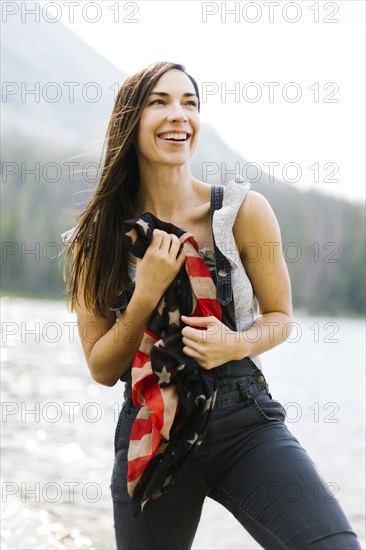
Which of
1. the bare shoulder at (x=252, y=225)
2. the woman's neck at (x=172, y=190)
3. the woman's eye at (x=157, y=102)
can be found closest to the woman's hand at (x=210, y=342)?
the bare shoulder at (x=252, y=225)

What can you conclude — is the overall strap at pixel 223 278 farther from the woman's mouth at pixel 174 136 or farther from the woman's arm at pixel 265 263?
the woman's mouth at pixel 174 136

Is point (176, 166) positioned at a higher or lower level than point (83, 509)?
higher

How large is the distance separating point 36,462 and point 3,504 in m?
1.54

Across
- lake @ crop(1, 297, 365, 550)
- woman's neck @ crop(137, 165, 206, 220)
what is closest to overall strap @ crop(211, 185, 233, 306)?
woman's neck @ crop(137, 165, 206, 220)

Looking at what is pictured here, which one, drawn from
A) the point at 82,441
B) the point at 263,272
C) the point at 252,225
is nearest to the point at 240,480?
the point at 263,272

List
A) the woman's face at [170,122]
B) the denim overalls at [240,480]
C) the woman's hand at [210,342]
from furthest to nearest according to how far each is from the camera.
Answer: the woman's face at [170,122], the woman's hand at [210,342], the denim overalls at [240,480]

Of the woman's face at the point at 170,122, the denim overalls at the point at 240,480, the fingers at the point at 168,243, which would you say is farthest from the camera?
the woman's face at the point at 170,122

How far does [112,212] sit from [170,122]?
311 millimetres

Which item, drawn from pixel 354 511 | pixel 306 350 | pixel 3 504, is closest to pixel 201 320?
pixel 3 504

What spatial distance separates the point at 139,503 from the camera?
1.81 meters

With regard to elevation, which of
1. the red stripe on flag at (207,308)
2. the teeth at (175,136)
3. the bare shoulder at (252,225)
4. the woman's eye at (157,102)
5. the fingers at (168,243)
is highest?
the woman's eye at (157,102)

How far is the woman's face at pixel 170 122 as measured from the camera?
6.45 feet

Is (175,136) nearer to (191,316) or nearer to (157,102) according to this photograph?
(157,102)

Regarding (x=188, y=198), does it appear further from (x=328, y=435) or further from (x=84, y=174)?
(x=328, y=435)
